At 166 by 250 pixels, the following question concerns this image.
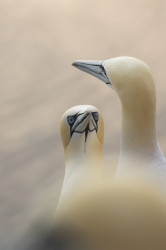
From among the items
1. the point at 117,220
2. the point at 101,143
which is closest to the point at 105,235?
the point at 117,220

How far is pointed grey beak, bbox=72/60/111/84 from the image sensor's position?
81 cm

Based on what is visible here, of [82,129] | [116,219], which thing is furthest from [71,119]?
[116,219]

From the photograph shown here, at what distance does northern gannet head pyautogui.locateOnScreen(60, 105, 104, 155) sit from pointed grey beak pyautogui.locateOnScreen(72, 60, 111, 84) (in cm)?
6

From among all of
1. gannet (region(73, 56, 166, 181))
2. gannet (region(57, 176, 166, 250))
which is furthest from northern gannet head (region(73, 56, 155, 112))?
gannet (region(57, 176, 166, 250))

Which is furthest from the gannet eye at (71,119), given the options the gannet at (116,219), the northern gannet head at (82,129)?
the gannet at (116,219)

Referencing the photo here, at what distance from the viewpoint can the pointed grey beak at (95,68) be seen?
0.81m

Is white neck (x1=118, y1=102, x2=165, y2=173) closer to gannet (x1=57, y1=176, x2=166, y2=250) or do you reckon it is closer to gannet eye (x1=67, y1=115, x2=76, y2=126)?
gannet eye (x1=67, y1=115, x2=76, y2=126)

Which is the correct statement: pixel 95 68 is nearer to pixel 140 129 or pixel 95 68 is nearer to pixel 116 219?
pixel 140 129

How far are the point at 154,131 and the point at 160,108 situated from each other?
231 millimetres

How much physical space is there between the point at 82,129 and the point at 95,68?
4.6 inches

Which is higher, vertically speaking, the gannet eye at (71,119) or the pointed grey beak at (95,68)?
the pointed grey beak at (95,68)

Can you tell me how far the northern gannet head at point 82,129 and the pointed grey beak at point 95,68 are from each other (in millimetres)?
62

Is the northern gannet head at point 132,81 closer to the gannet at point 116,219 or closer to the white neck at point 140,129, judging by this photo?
the white neck at point 140,129

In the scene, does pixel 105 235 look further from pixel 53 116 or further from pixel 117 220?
pixel 53 116
